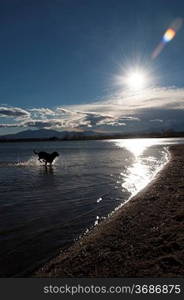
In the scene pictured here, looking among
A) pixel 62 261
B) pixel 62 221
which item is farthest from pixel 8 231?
pixel 62 261

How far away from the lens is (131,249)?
7.62m

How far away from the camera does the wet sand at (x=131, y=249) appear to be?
651 centimetres

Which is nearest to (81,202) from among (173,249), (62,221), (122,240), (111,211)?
(111,211)

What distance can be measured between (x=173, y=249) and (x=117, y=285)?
6.77 ft

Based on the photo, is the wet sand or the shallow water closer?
the wet sand

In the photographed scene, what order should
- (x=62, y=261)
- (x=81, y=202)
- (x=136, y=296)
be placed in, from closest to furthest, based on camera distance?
1. (x=136, y=296)
2. (x=62, y=261)
3. (x=81, y=202)

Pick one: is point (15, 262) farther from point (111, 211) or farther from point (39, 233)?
point (111, 211)

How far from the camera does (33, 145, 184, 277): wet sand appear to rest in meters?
6.51

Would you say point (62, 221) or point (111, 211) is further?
point (111, 211)

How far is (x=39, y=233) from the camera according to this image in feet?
33.1

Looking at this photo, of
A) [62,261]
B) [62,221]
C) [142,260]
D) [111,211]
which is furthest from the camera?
[111,211]

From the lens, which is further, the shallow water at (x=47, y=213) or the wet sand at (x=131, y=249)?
the shallow water at (x=47, y=213)

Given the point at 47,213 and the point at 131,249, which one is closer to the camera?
the point at 131,249

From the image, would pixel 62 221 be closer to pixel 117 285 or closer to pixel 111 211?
pixel 111 211
